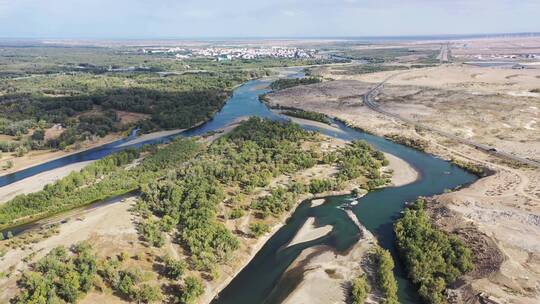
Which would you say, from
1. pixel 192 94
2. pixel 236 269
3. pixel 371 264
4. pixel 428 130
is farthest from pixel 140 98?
pixel 371 264

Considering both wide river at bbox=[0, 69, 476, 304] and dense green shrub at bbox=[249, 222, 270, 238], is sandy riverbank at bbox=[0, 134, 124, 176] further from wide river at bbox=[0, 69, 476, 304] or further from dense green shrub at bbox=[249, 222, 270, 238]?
dense green shrub at bbox=[249, 222, 270, 238]

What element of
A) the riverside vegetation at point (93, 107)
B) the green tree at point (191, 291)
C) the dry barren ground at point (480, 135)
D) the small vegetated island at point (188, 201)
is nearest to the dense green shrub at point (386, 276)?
the dry barren ground at point (480, 135)

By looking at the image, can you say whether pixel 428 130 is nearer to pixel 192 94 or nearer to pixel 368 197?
pixel 368 197

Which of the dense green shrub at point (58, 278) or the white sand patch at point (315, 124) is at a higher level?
the white sand patch at point (315, 124)

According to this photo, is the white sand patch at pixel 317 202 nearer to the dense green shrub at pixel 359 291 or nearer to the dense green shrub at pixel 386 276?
the dense green shrub at pixel 386 276

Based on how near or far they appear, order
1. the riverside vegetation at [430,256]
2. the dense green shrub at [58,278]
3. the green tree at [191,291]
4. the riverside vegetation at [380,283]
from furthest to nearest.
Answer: the riverside vegetation at [430,256] < the green tree at [191,291] < the riverside vegetation at [380,283] < the dense green shrub at [58,278]
